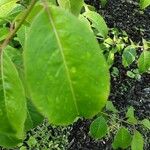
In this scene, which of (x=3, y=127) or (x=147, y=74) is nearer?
(x=3, y=127)

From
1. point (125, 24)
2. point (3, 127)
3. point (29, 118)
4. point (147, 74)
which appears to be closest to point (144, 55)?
point (29, 118)

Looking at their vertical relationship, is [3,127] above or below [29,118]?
above

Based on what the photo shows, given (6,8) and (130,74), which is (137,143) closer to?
(6,8)

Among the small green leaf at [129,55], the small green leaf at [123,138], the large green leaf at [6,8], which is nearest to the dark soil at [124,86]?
the small green leaf at [129,55]

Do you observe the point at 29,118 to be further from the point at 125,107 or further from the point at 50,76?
the point at 125,107

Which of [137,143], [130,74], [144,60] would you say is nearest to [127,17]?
[130,74]

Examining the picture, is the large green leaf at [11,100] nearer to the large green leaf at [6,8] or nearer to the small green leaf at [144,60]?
the large green leaf at [6,8]

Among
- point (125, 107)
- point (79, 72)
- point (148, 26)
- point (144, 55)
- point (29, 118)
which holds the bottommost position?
point (125, 107)
